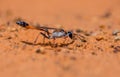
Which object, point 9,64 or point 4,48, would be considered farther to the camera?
point 4,48

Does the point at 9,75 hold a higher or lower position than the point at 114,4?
lower

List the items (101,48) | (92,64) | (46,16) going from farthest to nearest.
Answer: (46,16) < (101,48) < (92,64)

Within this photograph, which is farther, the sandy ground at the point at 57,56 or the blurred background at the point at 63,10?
the blurred background at the point at 63,10

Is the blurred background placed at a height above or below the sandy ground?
above

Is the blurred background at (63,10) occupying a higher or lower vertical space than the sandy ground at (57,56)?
higher

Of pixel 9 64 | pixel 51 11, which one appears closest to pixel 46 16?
pixel 51 11

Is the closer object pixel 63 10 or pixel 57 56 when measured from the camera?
pixel 57 56

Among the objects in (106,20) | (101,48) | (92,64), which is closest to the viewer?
(92,64)

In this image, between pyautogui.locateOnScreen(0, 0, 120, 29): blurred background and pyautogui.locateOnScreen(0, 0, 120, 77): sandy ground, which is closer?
pyautogui.locateOnScreen(0, 0, 120, 77): sandy ground

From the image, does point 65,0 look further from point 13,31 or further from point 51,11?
Answer: point 13,31

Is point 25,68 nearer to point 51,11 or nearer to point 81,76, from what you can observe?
point 81,76

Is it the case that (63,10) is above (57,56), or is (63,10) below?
above
